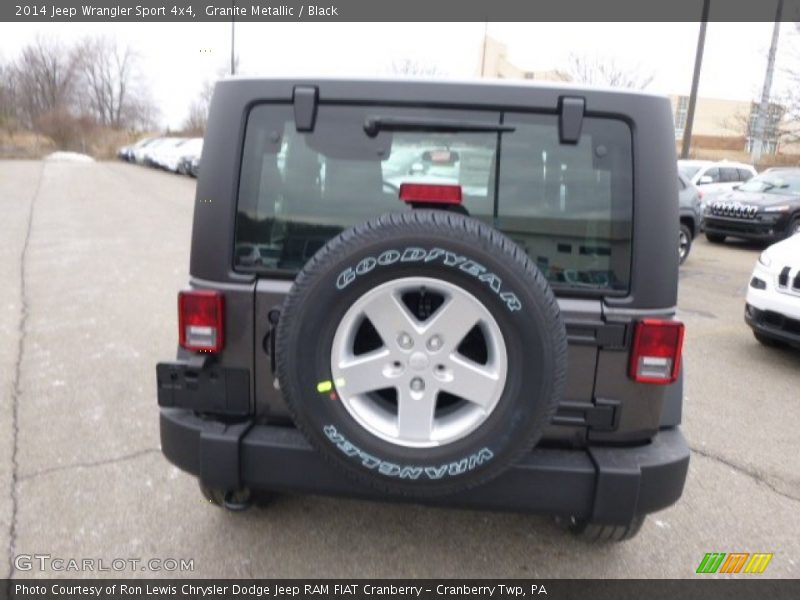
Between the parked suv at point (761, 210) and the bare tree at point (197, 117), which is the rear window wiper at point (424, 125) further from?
the bare tree at point (197, 117)

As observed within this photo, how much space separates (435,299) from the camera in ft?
6.91

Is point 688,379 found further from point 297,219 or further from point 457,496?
point 297,219

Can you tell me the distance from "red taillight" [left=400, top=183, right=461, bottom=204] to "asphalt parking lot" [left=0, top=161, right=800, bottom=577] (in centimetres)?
156

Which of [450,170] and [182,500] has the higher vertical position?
[450,170]

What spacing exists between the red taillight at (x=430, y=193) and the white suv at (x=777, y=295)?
4088mm

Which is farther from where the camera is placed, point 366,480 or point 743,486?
point 743,486

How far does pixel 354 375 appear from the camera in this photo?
2.04 meters

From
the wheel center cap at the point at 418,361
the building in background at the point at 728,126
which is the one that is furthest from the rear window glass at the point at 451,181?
the building in background at the point at 728,126

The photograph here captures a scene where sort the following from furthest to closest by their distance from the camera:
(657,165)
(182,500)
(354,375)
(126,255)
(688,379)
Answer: (126,255) → (688,379) → (182,500) → (657,165) → (354,375)

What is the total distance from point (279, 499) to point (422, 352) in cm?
148

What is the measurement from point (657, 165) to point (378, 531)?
1954 millimetres

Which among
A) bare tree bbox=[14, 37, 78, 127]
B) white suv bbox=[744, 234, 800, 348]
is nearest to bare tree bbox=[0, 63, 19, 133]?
bare tree bbox=[14, 37, 78, 127]

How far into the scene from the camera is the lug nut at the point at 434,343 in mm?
2002

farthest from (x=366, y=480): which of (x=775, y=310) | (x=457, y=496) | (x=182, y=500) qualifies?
(x=775, y=310)
